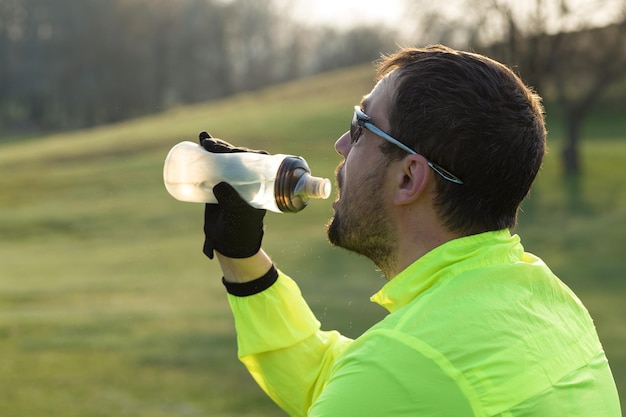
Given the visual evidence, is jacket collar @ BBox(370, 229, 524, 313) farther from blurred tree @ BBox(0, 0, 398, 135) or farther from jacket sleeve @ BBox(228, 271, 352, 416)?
blurred tree @ BBox(0, 0, 398, 135)

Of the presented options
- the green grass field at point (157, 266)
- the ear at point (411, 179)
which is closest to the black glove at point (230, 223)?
the ear at point (411, 179)

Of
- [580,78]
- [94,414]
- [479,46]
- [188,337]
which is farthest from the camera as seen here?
[580,78]

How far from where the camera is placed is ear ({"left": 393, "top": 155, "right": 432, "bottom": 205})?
2.26 metres

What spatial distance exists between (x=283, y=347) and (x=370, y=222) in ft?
1.97

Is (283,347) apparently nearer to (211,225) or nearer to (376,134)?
(211,225)

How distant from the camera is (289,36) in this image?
57938 mm

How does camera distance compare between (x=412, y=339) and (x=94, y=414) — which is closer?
(x=412, y=339)

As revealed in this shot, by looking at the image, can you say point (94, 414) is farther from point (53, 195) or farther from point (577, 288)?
point (53, 195)

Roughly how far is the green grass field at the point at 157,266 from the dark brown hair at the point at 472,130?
209 inches

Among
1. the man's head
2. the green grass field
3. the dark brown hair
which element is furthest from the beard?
the green grass field

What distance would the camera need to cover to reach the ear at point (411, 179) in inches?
88.9

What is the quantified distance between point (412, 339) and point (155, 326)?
9.33 meters

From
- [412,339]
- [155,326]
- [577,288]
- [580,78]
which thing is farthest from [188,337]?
[580,78]

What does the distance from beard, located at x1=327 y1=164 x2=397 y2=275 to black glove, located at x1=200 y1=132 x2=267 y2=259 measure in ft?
1.24
